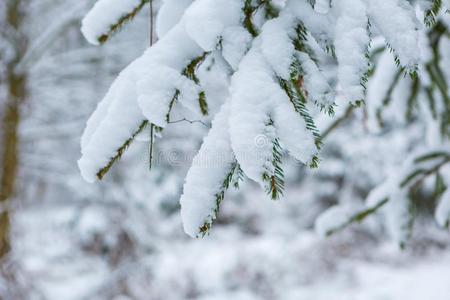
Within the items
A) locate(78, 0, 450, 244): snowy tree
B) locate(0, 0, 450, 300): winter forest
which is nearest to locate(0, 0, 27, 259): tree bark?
locate(0, 0, 450, 300): winter forest

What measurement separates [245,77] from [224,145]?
0.14 meters

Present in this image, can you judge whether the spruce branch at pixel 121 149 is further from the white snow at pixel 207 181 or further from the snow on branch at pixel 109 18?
the snow on branch at pixel 109 18

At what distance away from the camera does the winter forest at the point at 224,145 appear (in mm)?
806

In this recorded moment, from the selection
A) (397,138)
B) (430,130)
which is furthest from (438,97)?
(397,138)

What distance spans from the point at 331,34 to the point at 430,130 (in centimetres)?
195

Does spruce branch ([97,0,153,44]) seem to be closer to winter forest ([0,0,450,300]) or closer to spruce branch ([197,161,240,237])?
winter forest ([0,0,450,300])

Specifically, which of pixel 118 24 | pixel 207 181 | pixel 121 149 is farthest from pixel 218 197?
pixel 118 24

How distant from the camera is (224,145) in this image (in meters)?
0.80

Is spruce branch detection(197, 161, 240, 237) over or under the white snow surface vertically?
under

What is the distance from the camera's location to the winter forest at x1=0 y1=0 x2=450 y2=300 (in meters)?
0.81

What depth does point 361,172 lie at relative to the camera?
9.88m

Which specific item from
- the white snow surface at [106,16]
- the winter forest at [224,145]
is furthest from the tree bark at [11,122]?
the white snow surface at [106,16]

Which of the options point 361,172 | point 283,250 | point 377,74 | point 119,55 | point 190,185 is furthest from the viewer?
point 361,172

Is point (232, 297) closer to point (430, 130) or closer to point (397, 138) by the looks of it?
point (430, 130)
